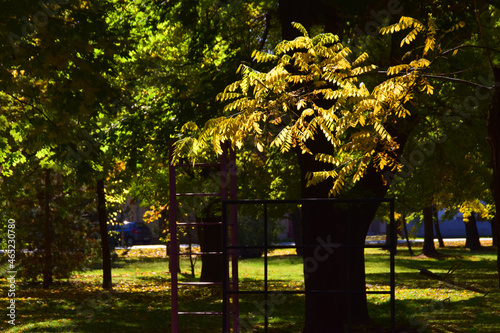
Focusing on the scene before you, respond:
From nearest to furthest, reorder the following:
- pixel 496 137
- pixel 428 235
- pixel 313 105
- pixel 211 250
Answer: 1. pixel 496 137
2. pixel 313 105
3. pixel 211 250
4. pixel 428 235

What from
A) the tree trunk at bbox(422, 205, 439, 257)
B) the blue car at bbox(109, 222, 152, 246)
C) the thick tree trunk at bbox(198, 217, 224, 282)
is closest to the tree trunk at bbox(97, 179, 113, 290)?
the thick tree trunk at bbox(198, 217, 224, 282)

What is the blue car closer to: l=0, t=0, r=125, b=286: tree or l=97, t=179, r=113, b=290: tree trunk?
l=97, t=179, r=113, b=290: tree trunk

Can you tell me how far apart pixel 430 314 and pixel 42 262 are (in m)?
12.0

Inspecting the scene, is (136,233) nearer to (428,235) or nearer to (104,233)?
(428,235)

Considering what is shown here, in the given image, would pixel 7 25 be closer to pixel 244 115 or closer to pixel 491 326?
pixel 244 115

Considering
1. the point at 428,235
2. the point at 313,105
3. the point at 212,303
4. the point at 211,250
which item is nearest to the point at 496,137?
the point at 313,105

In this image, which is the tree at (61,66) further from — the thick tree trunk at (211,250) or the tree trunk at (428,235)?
the tree trunk at (428,235)

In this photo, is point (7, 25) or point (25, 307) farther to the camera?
point (25, 307)

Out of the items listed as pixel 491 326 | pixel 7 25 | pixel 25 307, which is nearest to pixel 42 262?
pixel 25 307

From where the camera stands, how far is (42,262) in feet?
67.0

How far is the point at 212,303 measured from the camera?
669 inches

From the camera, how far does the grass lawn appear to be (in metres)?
13.0

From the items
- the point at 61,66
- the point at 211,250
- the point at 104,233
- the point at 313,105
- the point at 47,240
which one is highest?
the point at 61,66

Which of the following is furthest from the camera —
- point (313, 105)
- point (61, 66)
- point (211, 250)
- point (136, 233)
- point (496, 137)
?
point (136, 233)
